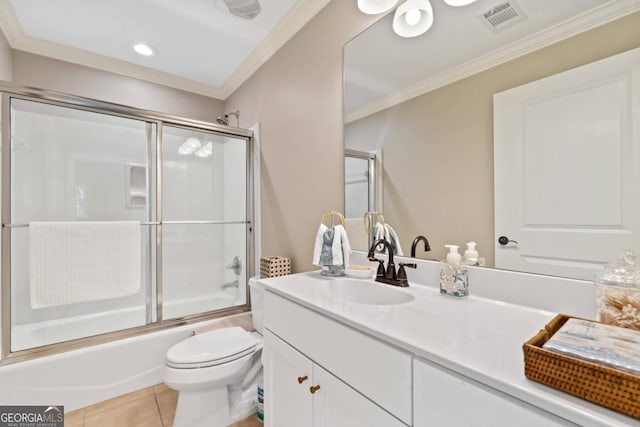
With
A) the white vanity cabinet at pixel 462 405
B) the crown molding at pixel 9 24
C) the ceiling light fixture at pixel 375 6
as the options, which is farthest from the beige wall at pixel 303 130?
the crown molding at pixel 9 24

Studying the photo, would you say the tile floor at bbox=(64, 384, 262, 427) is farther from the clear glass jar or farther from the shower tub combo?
the clear glass jar

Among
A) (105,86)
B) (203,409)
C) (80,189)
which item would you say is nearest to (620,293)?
(203,409)

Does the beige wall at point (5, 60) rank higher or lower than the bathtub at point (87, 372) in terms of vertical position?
higher

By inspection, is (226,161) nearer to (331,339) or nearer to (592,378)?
(331,339)

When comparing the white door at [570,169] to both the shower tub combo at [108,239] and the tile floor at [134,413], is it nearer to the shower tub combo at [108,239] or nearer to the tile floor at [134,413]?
the tile floor at [134,413]

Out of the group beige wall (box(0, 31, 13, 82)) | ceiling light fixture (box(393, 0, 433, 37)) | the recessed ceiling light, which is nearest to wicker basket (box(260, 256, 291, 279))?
ceiling light fixture (box(393, 0, 433, 37))

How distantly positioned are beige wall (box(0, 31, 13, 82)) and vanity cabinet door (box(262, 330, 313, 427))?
98.5 inches

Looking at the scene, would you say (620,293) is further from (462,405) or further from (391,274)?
(391,274)

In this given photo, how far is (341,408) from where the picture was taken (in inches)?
30.6

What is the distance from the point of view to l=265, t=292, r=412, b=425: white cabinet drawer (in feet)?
2.04

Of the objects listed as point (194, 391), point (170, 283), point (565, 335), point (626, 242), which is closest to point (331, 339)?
point (565, 335)

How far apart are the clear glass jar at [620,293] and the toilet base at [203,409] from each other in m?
1.60

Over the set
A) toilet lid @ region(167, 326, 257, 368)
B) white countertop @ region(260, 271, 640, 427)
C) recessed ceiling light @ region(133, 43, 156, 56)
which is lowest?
toilet lid @ region(167, 326, 257, 368)

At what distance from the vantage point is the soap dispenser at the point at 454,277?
3.09 feet
